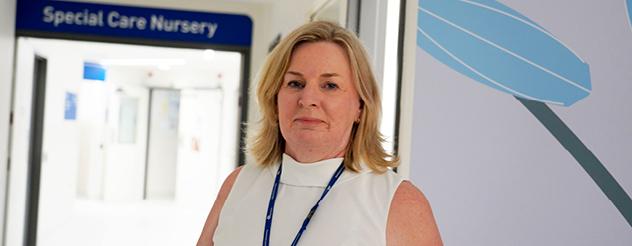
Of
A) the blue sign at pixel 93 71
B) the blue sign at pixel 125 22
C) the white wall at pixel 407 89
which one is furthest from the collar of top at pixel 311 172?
the blue sign at pixel 93 71

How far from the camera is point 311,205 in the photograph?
1413mm

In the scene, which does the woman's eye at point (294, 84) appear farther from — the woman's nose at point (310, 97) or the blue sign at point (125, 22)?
the blue sign at point (125, 22)

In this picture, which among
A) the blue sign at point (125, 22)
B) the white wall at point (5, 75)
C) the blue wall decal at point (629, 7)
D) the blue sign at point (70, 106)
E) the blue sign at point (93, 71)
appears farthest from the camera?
the blue sign at point (93, 71)

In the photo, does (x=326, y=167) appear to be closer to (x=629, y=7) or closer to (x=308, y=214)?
(x=308, y=214)

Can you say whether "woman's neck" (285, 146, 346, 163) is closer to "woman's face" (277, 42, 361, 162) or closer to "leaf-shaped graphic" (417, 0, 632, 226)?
"woman's face" (277, 42, 361, 162)

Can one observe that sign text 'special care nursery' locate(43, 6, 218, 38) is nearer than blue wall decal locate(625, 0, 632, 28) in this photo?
No

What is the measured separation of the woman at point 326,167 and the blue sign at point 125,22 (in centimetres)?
423

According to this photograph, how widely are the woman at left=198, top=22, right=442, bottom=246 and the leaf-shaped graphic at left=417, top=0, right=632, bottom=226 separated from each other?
97cm

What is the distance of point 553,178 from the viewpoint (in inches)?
92.7

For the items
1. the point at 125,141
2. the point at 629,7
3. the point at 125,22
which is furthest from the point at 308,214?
the point at 125,141

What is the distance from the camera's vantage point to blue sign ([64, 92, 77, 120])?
27.6 ft

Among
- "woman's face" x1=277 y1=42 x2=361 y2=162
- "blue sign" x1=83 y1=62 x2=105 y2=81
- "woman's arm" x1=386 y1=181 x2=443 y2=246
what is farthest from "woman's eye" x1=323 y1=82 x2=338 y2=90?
"blue sign" x1=83 y1=62 x2=105 y2=81

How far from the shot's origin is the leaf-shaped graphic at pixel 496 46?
2.33m

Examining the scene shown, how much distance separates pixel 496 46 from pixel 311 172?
1192 mm
